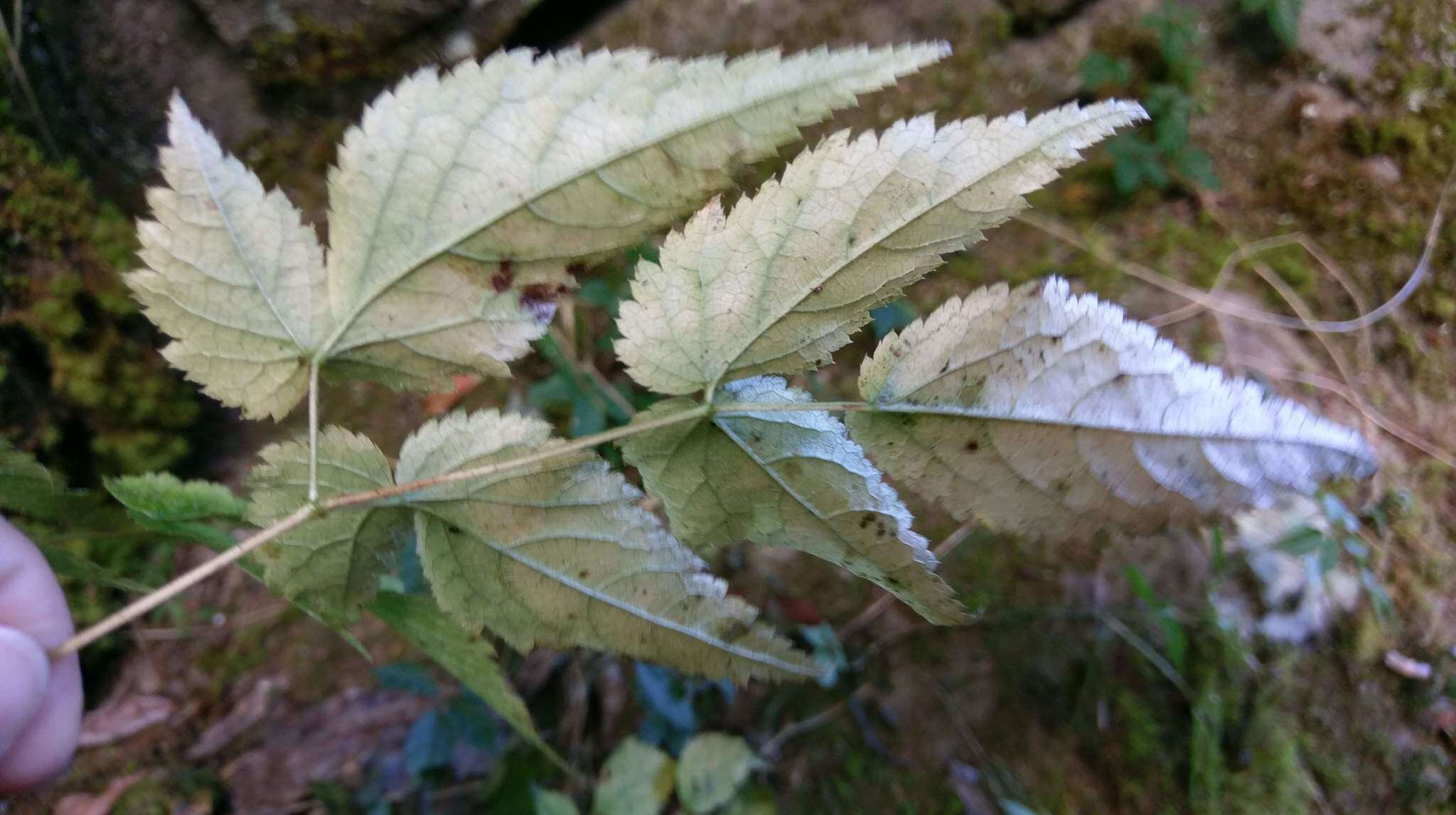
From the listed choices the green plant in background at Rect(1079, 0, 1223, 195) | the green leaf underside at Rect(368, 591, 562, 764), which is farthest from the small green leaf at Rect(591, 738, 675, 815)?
the green plant in background at Rect(1079, 0, 1223, 195)

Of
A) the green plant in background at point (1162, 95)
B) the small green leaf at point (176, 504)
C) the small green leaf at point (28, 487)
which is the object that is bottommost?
the green plant in background at point (1162, 95)

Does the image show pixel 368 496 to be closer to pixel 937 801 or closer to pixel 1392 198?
pixel 937 801

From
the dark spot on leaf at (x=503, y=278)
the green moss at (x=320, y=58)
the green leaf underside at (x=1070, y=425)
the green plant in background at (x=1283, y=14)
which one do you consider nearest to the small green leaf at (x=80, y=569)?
the dark spot on leaf at (x=503, y=278)

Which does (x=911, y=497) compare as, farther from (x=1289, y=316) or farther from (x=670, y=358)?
(x=1289, y=316)

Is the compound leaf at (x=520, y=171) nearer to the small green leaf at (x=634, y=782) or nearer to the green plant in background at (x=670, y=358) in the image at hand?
the green plant in background at (x=670, y=358)

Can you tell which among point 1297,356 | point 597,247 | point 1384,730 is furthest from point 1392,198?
point 597,247

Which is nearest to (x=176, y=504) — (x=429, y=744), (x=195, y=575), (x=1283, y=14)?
(x=195, y=575)
